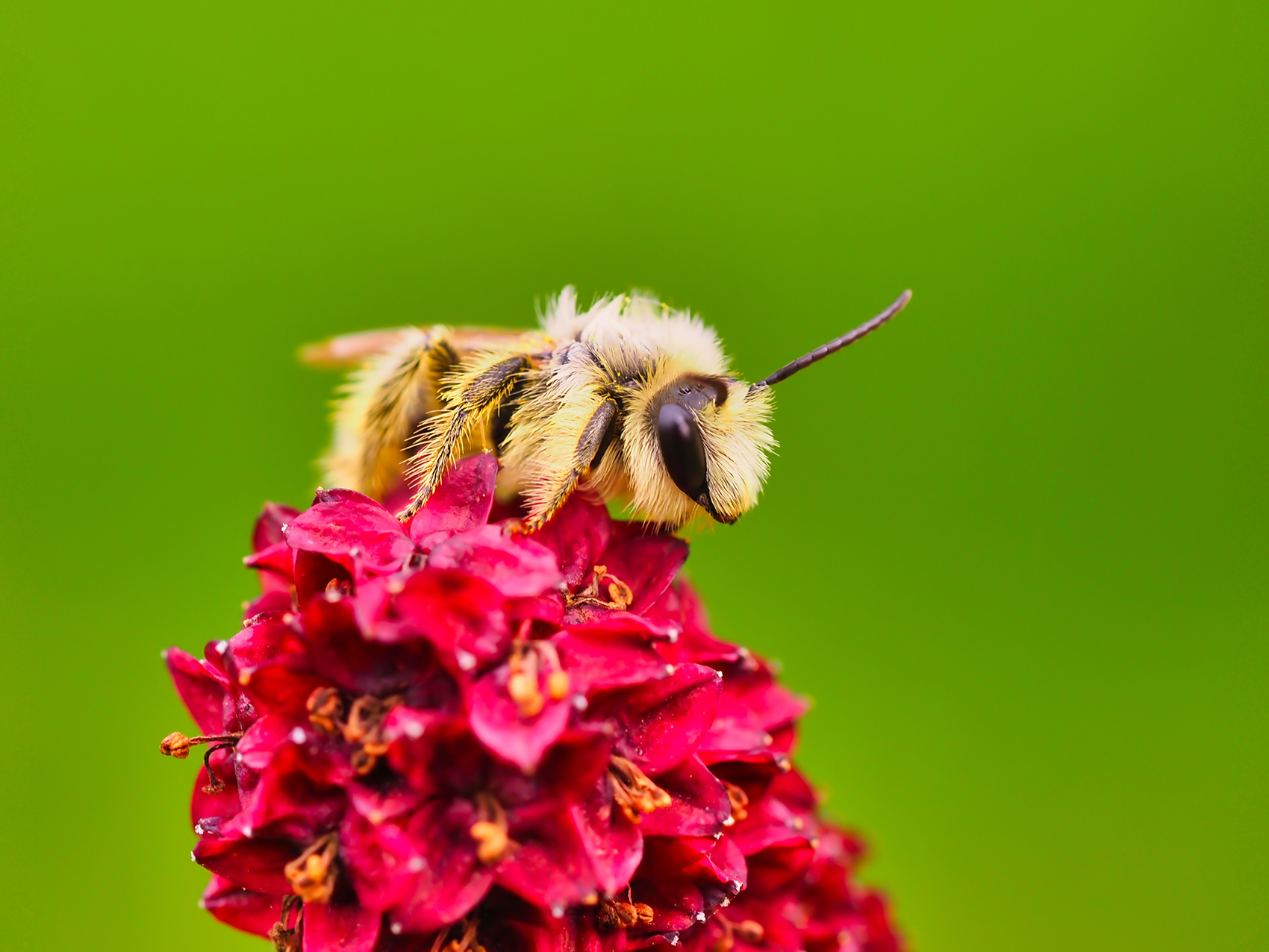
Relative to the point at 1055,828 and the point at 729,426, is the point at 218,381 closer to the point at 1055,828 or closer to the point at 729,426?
the point at 729,426

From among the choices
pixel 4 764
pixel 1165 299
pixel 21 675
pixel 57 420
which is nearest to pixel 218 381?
pixel 57 420

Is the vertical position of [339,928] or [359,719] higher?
[359,719]

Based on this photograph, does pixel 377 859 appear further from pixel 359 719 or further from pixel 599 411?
pixel 599 411

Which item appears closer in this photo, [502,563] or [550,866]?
[550,866]

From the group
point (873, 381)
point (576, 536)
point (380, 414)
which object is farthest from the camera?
point (873, 381)

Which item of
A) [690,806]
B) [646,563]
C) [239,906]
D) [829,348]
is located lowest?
[690,806]

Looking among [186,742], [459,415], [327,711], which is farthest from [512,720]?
[459,415]
